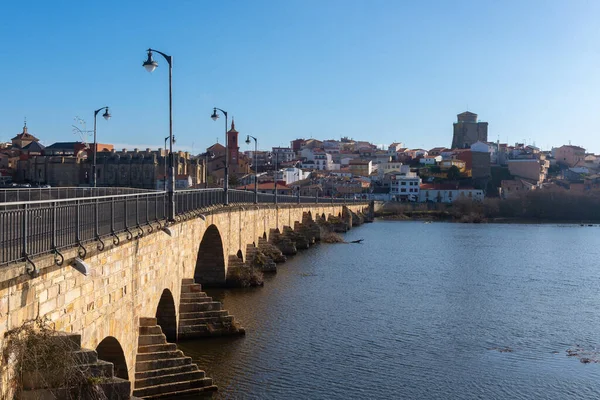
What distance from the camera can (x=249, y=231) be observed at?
4031cm

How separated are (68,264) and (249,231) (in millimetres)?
30041

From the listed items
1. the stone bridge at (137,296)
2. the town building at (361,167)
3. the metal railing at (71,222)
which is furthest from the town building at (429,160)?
the metal railing at (71,222)

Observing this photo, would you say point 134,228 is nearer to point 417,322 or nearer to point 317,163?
point 417,322

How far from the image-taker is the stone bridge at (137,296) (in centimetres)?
922

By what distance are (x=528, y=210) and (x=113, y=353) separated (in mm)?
105847

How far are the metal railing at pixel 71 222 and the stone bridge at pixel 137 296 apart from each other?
262 millimetres

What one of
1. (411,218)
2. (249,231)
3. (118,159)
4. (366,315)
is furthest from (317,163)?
(366,315)

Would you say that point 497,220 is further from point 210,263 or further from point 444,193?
point 210,263

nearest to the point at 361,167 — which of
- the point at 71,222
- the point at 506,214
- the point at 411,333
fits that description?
the point at 506,214

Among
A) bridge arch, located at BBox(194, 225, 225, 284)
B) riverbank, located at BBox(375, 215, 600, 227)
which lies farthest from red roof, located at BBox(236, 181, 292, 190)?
bridge arch, located at BBox(194, 225, 225, 284)

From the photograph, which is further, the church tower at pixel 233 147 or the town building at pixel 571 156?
the town building at pixel 571 156

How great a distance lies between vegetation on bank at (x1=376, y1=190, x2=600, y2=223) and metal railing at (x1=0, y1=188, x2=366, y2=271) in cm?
9457

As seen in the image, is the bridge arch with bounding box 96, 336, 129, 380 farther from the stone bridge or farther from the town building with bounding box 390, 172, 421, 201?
the town building with bounding box 390, 172, 421, 201

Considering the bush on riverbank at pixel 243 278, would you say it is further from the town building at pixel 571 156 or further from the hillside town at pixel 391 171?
the town building at pixel 571 156
